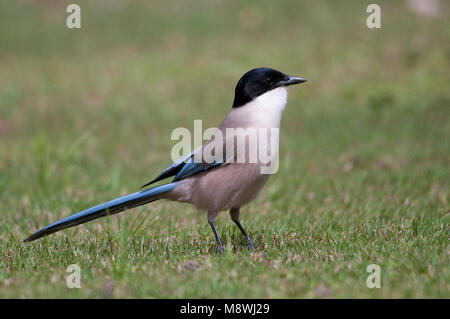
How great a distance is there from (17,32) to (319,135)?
9.28 m

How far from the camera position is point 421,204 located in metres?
6.07

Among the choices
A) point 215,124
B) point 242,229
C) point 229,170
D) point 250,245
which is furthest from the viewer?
point 215,124

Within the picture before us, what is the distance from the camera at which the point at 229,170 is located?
14.3 ft

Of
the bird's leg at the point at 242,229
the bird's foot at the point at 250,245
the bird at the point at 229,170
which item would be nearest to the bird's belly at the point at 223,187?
the bird at the point at 229,170

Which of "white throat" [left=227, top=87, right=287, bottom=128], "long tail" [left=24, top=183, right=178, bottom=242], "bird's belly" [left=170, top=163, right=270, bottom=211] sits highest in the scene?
"white throat" [left=227, top=87, right=287, bottom=128]

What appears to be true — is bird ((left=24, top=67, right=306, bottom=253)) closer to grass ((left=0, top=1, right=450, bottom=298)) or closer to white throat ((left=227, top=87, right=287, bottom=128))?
white throat ((left=227, top=87, right=287, bottom=128))

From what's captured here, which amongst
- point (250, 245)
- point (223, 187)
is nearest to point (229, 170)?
point (223, 187)

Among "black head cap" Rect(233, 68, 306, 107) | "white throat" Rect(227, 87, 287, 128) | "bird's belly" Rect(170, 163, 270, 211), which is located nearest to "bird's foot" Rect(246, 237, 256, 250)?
"bird's belly" Rect(170, 163, 270, 211)

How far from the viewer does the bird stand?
4363 millimetres

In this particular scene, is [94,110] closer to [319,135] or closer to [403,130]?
[319,135]

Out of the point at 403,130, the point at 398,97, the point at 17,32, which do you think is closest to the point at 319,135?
the point at 403,130

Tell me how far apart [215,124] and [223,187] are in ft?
21.9

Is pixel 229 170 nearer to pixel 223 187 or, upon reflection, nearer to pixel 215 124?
pixel 223 187

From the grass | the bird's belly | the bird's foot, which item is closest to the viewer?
the grass
